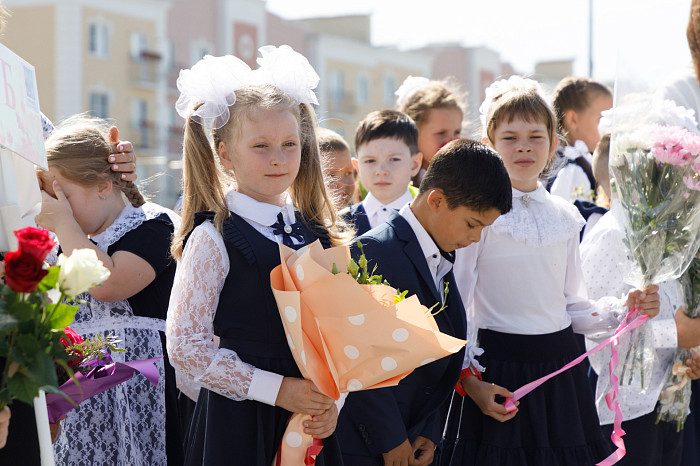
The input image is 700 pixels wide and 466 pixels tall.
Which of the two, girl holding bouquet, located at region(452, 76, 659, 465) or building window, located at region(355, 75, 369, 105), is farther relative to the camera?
building window, located at region(355, 75, 369, 105)

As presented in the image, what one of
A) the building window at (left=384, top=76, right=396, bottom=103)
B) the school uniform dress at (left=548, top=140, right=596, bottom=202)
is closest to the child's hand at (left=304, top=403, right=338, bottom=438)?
the school uniform dress at (left=548, top=140, right=596, bottom=202)

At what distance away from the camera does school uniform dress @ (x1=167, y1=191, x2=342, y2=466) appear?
2.57 meters

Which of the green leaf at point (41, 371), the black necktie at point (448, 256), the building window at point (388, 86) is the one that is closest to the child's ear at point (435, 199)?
the black necktie at point (448, 256)

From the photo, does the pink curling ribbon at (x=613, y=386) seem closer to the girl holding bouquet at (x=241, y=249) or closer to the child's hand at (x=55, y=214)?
the girl holding bouquet at (x=241, y=249)

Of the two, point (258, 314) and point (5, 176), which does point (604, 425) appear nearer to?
point (258, 314)

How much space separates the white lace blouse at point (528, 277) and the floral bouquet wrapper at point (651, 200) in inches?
7.4

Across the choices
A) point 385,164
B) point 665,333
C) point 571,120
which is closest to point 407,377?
point 665,333

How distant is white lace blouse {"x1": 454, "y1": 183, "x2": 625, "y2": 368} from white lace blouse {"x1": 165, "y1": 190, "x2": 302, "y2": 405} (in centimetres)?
114

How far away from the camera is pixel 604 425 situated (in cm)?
402

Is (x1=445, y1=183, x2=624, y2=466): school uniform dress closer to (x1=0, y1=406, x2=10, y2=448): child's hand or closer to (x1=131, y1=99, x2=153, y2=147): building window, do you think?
(x1=0, y1=406, x2=10, y2=448): child's hand

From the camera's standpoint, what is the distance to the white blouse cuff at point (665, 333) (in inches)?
150

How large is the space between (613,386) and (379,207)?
1.59m

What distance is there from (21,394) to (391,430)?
1.41m

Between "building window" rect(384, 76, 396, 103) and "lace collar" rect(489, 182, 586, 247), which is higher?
"building window" rect(384, 76, 396, 103)
